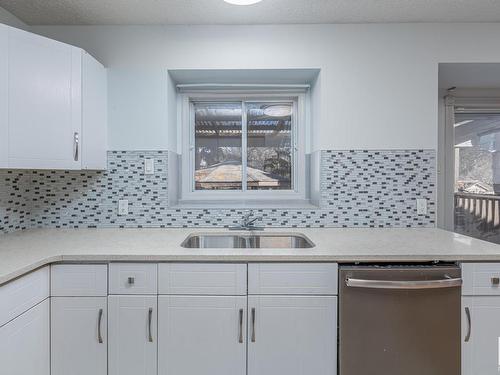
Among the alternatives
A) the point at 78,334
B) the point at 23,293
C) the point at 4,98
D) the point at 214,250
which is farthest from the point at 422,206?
the point at 4,98

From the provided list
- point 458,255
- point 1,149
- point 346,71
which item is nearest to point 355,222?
point 458,255

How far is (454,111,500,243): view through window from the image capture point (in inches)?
98.8

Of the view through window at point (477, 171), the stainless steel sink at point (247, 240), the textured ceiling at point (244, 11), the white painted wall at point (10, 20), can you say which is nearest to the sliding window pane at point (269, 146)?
the stainless steel sink at point (247, 240)

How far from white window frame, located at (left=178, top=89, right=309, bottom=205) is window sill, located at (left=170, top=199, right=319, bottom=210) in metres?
0.03

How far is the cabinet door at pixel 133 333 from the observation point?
1.43 metres

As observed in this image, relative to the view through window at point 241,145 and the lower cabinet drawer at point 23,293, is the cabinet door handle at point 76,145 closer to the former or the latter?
the lower cabinet drawer at point 23,293

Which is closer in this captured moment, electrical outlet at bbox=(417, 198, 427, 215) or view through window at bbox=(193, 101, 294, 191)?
electrical outlet at bbox=(417, 198, 427, 215)

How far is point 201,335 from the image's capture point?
4.68 feet

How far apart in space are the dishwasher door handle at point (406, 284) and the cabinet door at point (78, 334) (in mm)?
1205

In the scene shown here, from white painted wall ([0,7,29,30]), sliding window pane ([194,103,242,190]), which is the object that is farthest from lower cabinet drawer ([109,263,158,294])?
white painted wall ([0,7,29,30])

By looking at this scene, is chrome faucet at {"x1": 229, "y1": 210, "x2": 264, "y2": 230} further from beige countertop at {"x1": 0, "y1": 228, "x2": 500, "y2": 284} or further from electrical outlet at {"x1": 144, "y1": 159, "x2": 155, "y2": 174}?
electrical outlet at {"x1": 144, "y1": 159, "x2": 155, "y2": 174}

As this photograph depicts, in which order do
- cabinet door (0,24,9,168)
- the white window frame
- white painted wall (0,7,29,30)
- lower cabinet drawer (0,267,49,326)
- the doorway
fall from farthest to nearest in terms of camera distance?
the doorway, the white window frame, white painted wall (0,7,29,30), cabinet door (0,24,9,168), lower cabinet drawer (0,267,49,326)

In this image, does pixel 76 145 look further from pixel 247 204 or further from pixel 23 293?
pixel 247 204

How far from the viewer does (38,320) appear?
1.34 meters
